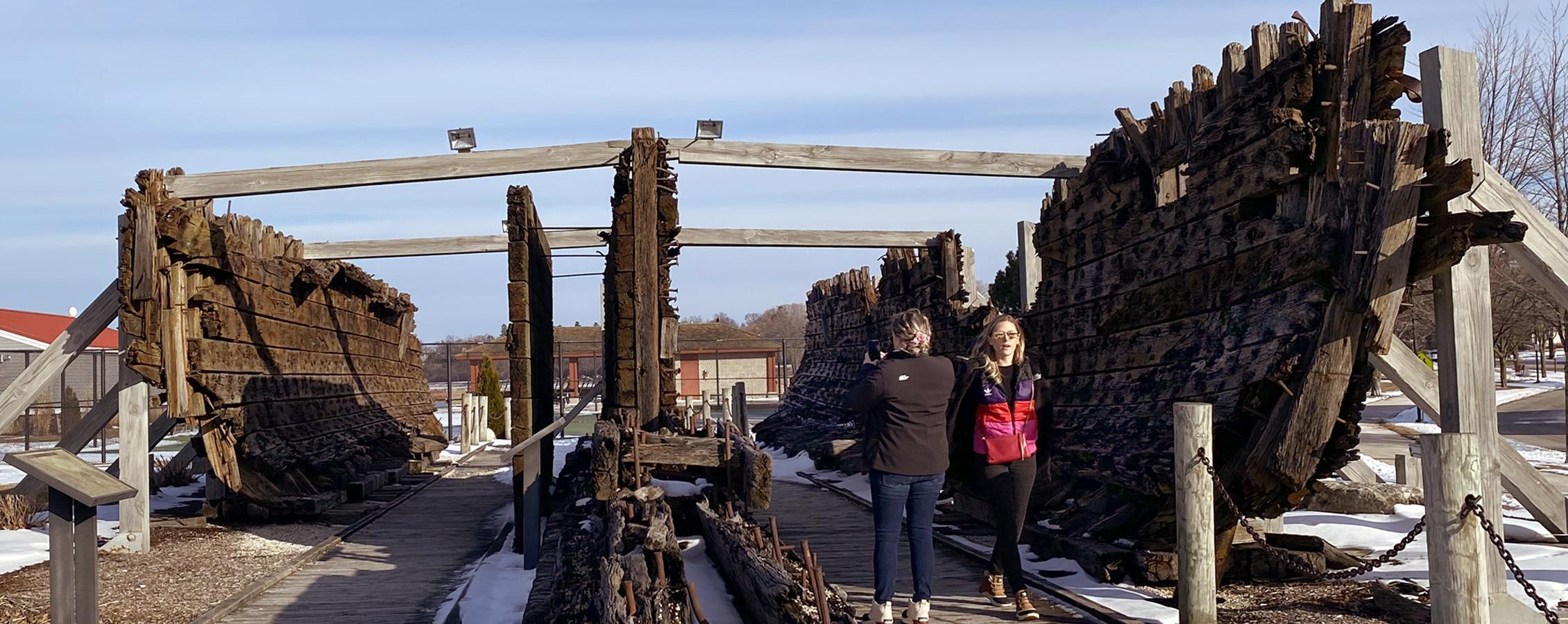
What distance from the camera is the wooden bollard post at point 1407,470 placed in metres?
11.1

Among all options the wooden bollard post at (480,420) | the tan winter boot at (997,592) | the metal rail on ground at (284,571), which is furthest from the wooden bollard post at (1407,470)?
the wooden bollard post at (480,420)

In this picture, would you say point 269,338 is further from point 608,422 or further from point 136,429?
point 608,422

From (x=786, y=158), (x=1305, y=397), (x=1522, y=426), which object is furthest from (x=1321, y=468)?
(x=1522, y=426)

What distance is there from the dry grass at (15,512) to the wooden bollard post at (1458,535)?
1150cm

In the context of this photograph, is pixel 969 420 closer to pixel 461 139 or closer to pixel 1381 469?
pixel 461 139

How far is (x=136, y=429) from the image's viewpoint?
1042 centimetres

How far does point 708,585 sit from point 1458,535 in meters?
3.95

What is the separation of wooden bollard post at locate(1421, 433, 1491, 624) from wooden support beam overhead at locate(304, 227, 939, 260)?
11851mm

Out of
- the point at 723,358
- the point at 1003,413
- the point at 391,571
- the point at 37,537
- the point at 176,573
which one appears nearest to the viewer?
the point at 1003,413

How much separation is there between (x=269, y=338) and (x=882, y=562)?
921 centimetres

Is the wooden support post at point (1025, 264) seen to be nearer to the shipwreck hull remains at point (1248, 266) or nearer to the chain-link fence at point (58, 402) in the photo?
the shipwreck hull remains at point (1248, 266)

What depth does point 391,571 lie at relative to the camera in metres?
9.08

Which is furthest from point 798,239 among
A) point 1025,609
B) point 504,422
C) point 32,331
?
point 32,331

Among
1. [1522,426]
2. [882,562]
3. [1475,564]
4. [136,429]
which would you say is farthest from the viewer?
[1522,426]
